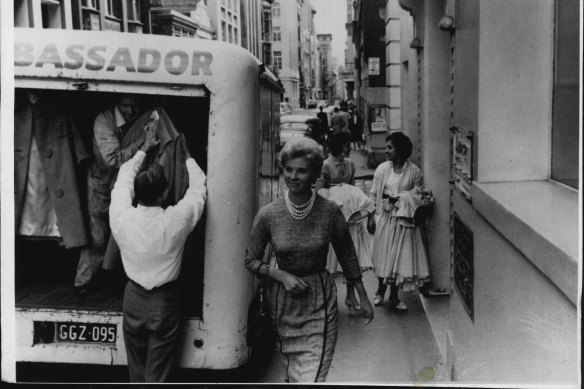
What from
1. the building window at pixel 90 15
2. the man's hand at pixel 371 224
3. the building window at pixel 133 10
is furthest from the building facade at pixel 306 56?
the building window at pixel 133 10

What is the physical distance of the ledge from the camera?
248 centimetres

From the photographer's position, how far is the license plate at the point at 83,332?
Result: 14.4 ft

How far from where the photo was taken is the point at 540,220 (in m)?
2.90

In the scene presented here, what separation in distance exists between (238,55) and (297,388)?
2105 millimetres

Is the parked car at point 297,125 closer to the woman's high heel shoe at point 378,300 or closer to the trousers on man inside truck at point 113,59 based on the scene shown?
the woman's high heel shoe at point 378,300

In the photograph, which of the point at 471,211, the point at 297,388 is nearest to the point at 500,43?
the point at 471,211

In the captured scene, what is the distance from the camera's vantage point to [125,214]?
3.94 meters

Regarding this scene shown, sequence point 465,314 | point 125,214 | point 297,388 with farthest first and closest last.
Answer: point 465,314 < point 125,214 < point 297,388

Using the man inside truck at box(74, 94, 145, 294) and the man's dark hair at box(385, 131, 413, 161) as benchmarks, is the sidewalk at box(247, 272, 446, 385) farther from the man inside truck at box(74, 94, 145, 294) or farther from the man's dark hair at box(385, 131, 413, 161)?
the man's dark hair at box(385, 131, 413, 161)

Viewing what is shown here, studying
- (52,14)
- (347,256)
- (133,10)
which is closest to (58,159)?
(347,256)

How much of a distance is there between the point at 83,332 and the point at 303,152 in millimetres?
2099

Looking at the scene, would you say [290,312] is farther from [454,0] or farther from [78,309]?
[454,0]

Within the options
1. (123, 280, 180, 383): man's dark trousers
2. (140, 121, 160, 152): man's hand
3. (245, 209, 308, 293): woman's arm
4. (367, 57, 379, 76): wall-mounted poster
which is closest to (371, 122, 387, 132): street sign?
(367, 57, 379, 76): wall-mounted poster

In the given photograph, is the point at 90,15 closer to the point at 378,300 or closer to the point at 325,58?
the point at 325,58
